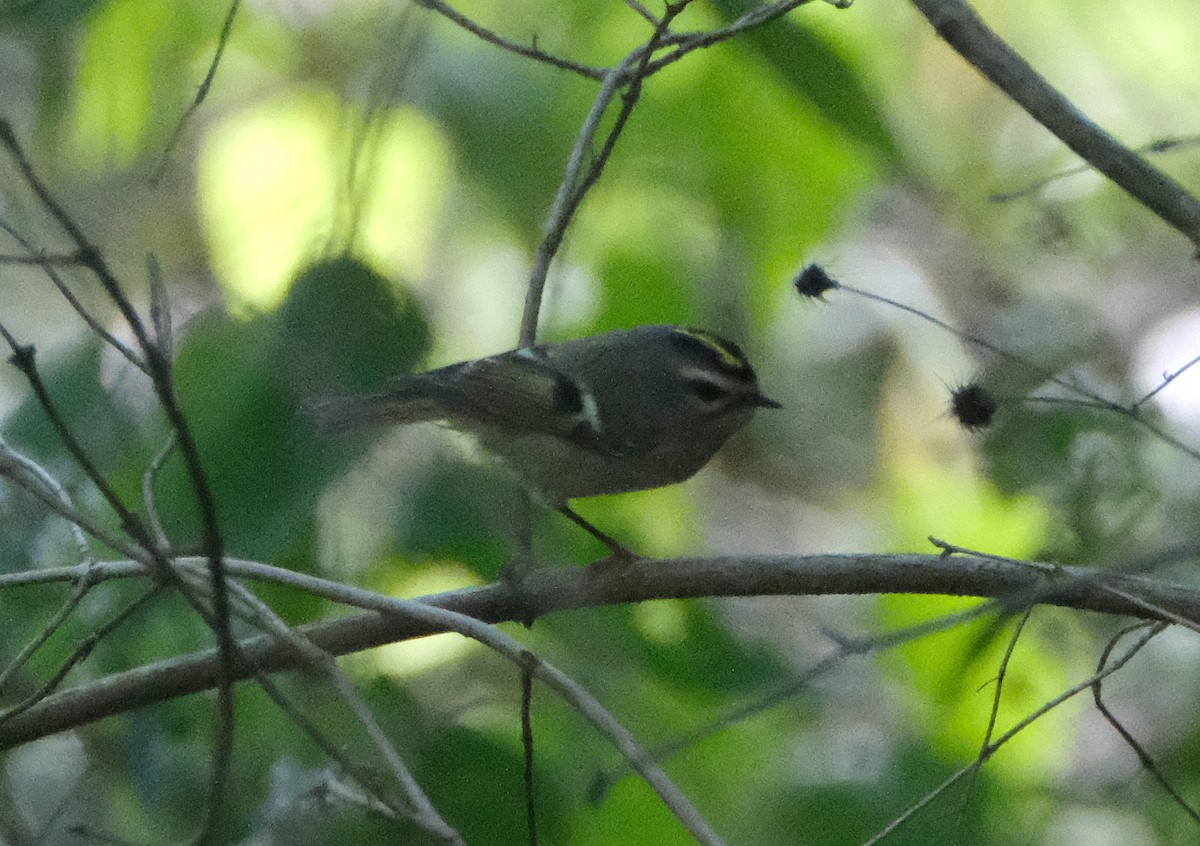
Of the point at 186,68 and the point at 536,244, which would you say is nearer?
the point at 186,68

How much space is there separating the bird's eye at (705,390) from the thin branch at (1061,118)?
0.84 meters

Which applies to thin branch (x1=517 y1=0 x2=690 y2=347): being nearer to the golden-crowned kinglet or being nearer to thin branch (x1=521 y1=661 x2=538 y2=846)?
the golden-crowned kinglet

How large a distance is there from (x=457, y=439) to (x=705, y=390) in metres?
0.47

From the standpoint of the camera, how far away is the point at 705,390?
220 centimetres

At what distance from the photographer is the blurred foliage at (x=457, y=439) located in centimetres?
141

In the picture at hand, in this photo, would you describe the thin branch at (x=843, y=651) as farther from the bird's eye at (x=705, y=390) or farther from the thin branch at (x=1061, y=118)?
the bird's eye at (x=705, y=390)

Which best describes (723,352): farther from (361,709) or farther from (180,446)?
(180,446)

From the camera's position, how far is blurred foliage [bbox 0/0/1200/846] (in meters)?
1.41

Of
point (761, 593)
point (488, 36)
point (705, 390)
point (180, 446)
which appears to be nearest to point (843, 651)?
point (761, 593)

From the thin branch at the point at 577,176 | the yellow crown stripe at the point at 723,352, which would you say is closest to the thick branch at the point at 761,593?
the thin branch at the point at 577,176

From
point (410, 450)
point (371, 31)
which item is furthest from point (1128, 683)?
point (371, 31)

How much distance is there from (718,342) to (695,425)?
0.17 m

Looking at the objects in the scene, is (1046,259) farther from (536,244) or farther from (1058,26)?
(536,244)

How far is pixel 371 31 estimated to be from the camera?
1906mm
